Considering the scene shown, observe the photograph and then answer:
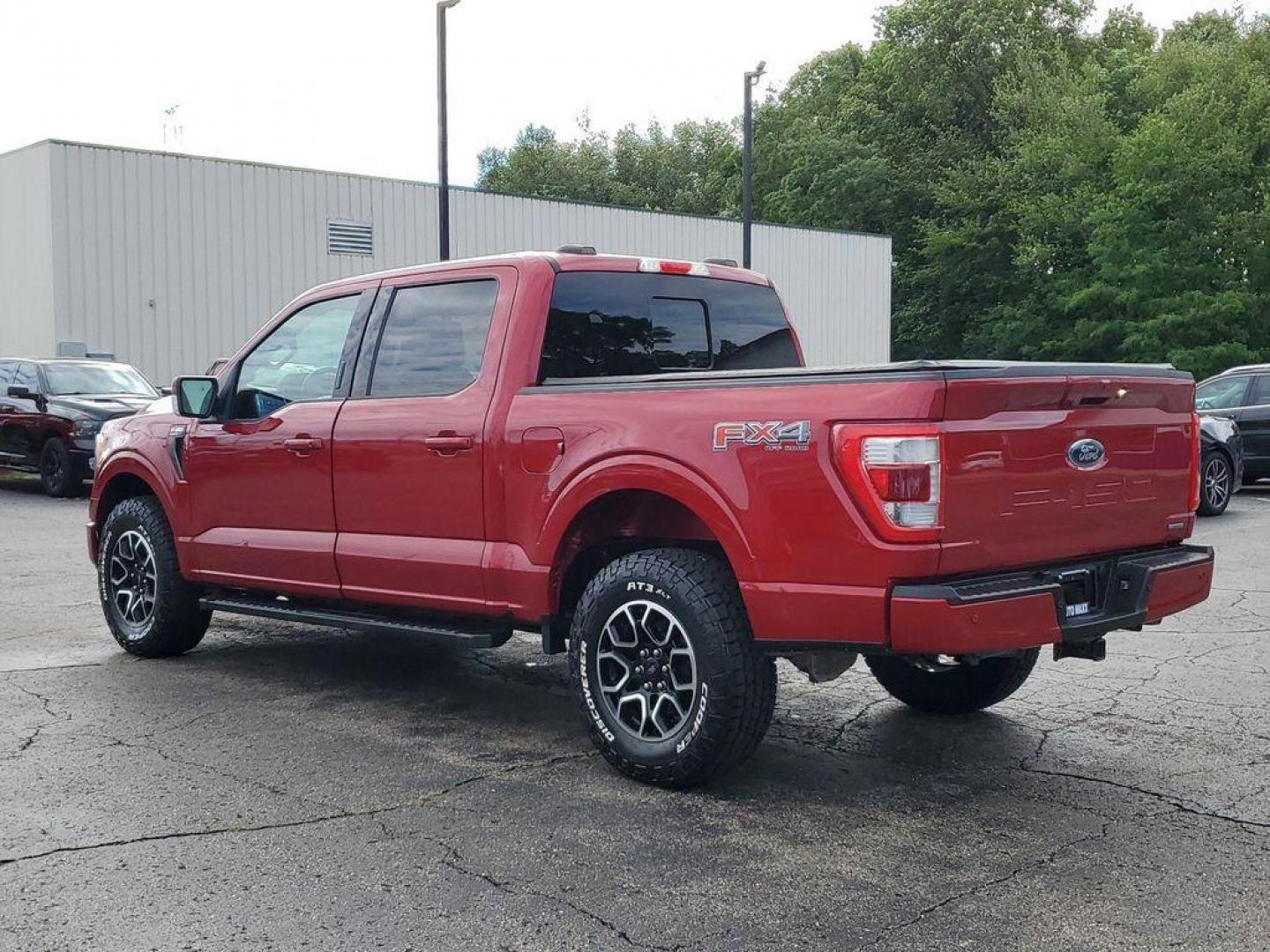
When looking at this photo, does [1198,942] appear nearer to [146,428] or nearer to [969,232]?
[146,428]

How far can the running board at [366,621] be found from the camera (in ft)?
17.5

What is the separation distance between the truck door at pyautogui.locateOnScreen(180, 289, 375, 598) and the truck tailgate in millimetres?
2942

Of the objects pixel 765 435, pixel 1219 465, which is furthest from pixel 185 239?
pixel 765 435

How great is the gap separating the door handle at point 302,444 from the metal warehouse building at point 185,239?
60.7 ft

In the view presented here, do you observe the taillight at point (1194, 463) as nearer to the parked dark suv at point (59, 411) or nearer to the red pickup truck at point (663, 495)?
the red pickup truck at point (663, 495)

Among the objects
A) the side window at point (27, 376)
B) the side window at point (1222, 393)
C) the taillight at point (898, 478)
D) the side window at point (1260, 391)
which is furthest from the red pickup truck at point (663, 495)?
the side window at point (27, 376)

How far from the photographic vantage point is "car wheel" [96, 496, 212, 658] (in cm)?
686

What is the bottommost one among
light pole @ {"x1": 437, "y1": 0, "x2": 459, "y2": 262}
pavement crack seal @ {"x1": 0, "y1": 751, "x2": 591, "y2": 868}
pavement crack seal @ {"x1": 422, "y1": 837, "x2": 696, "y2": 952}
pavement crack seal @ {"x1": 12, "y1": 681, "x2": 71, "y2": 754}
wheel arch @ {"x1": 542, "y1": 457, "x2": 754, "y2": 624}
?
pavement crack seal @ {"x1": 12, "y1": 681, "x2": 71, "y2": 754}

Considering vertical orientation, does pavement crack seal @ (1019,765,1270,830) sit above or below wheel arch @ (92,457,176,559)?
below

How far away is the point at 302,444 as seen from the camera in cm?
609

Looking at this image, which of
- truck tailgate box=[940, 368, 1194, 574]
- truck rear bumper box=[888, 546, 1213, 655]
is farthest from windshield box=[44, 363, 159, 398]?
truck rear bumper box=[888, 546, 1213, 655]

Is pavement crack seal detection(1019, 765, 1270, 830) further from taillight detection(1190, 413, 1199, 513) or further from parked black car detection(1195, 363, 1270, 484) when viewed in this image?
parked black car detection(1195, 363, 1270, 484)

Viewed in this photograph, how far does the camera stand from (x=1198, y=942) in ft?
11.1

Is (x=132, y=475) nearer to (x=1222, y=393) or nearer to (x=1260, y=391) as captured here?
(x=1260, y=391)
